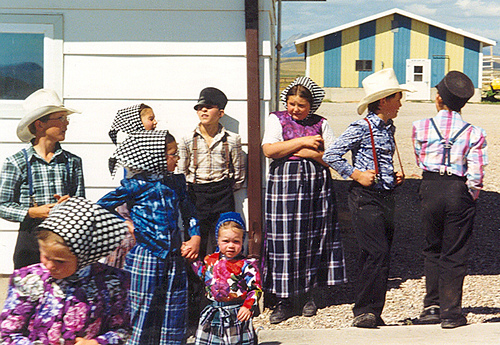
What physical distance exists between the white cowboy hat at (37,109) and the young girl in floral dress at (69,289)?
1246 millimetres

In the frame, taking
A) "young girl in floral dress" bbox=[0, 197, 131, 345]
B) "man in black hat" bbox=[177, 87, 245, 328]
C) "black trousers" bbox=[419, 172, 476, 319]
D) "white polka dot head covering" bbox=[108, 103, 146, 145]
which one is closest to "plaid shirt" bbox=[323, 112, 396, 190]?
"black trousers" bbox=[419, 172, 476, 319]

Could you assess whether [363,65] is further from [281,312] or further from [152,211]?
[152,211]

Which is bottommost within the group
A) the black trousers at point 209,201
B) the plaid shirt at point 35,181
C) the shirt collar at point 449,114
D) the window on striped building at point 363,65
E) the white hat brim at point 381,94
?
the black trousers at point 209,201

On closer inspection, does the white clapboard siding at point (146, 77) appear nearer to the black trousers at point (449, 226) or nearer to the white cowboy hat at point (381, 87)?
the white cowboy hat at point (381, 87)

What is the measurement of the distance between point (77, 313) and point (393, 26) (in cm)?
1458

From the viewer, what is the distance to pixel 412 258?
5.99 meters

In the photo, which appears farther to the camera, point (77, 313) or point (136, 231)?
point (136, 231)

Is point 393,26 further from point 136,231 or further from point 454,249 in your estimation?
point 136,231

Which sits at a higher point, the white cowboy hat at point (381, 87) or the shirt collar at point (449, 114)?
the white cowboy hat at point (381, 87)

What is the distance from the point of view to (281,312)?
420 cm

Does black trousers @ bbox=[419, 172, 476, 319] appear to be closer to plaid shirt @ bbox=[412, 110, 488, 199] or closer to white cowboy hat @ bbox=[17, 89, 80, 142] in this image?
plaid shirt @ bbox=[412, 110, 488, 199]

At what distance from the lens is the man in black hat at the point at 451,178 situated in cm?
365

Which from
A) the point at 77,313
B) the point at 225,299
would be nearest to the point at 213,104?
the point at 225,299

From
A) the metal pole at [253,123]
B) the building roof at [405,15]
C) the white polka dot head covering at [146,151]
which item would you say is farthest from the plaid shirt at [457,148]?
the building roof at [405,15]
